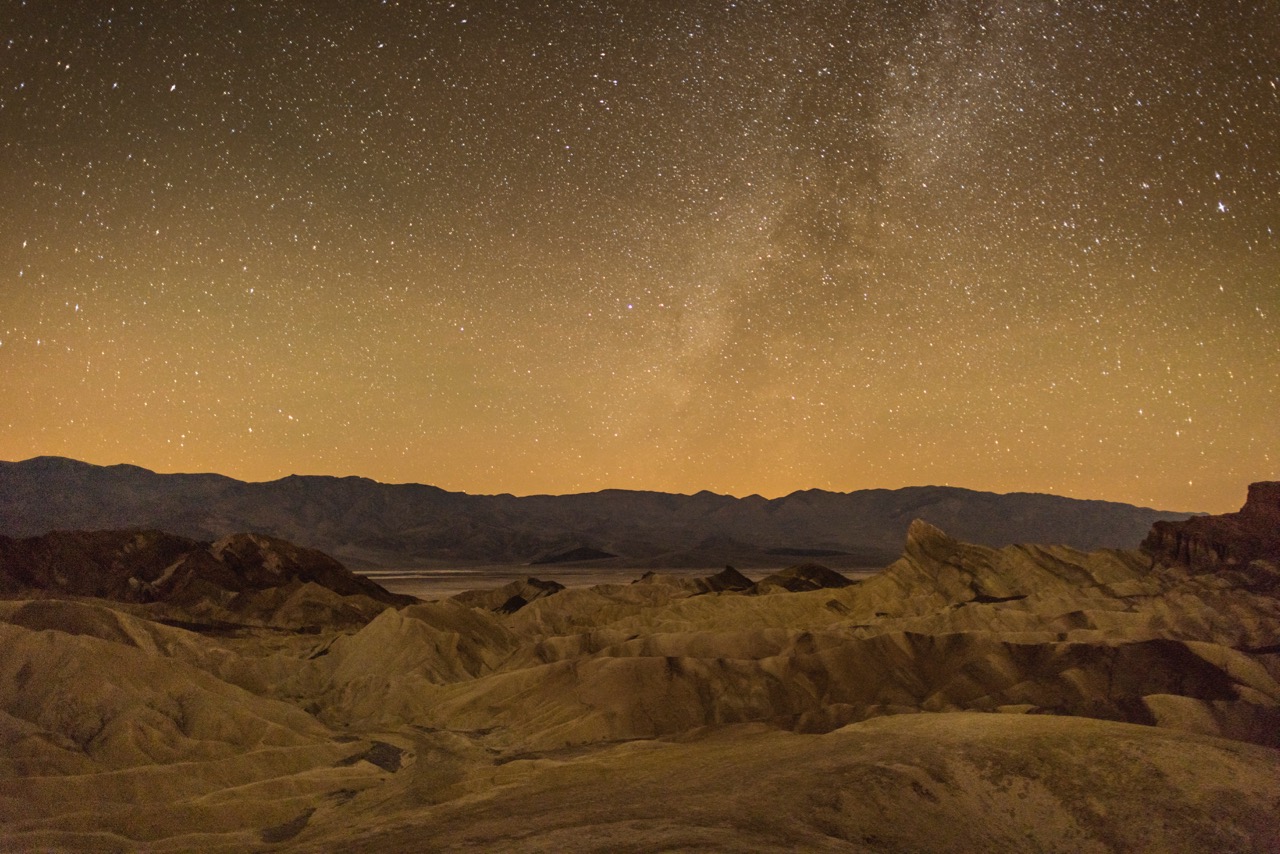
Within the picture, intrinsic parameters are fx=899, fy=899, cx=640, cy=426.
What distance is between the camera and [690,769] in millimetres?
33188

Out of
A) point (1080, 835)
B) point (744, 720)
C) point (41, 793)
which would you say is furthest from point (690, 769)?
point (41, 793)

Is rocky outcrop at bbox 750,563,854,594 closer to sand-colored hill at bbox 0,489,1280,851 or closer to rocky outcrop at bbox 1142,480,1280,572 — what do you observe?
sand-colored hill at bbox 0,489,1280,851

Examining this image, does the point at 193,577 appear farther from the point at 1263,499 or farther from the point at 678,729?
the point at 1263,499

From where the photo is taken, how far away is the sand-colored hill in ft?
81.9

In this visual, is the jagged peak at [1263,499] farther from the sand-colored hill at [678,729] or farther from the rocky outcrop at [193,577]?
the rocky outcrop at [193,577]

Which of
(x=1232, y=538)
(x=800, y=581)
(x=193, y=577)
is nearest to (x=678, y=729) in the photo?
(x=800, y=581)

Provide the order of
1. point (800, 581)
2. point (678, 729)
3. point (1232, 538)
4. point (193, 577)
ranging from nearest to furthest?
point (678, 729)
point (1232, 538)
point (193, 577)
point (800, 581)

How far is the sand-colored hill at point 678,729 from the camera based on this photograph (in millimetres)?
24969

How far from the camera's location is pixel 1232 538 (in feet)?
313

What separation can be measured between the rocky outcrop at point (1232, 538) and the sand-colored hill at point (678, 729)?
5276 millimetres

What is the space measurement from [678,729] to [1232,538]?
76862mm

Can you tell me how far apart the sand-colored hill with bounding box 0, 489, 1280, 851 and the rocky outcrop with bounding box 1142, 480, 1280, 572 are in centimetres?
528

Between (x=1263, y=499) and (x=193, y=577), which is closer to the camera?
(x=1263, y=499)

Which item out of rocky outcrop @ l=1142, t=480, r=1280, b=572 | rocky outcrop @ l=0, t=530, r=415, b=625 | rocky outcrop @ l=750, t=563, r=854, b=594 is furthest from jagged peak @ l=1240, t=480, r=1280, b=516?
rocky outcrop @ l=0, t=530, r=415, b=625
